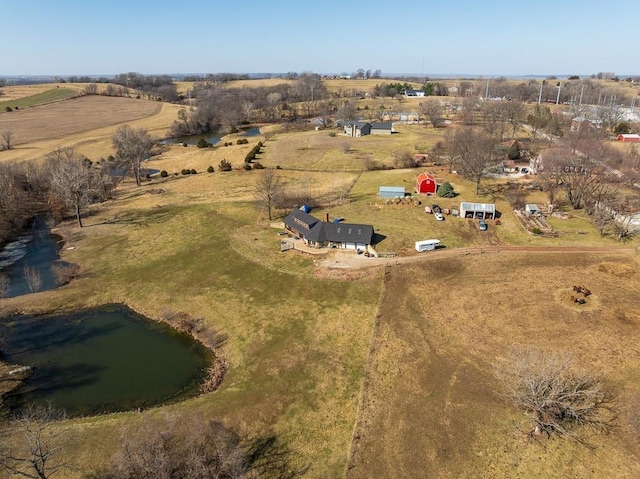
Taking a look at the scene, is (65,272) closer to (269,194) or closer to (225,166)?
(269,194)

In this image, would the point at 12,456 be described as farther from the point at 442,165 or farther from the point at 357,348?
the point at 442,165

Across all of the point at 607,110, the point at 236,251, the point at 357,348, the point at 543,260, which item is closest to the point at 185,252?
the point at 236,251

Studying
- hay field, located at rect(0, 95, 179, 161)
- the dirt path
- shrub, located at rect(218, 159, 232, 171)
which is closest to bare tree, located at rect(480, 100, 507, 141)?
the dirt path

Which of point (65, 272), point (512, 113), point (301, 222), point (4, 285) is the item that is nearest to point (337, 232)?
point (301, 222)

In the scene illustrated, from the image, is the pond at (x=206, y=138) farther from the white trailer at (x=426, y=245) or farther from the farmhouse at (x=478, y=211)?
the white trailer at (x=426, y=245)

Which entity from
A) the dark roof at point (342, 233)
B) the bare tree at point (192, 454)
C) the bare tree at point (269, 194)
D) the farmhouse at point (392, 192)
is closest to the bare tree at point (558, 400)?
the bare tree at point (192, 454)

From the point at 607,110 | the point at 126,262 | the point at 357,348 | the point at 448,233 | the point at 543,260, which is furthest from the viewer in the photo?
the point at 607,110

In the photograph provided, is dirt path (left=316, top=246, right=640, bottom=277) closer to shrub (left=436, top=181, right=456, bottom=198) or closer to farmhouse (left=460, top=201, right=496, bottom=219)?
farmhouse (left=460, top=201, right=496, bottom=219)
